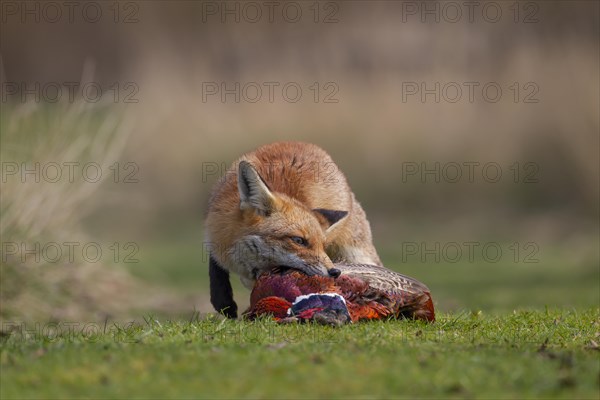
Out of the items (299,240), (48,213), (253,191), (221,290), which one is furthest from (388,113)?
(299,240)

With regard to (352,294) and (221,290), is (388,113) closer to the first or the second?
(221,290)

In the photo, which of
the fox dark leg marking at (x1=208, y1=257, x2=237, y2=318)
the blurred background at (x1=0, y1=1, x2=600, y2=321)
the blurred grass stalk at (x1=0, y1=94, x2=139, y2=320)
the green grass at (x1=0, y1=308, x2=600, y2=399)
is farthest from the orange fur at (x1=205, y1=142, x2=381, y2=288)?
the blurred background at (x1=0, y1=1, x2=600, y2=321)

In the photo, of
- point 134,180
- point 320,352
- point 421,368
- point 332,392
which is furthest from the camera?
point 134,180

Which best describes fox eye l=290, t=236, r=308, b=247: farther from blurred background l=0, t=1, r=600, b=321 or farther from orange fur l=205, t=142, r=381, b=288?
blurred background l=0, t=1, r=600, b=321

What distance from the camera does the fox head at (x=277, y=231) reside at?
27.3 feet

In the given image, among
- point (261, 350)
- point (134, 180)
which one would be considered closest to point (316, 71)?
point (134, 180)

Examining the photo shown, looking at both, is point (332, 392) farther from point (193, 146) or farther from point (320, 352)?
point (193, 146)

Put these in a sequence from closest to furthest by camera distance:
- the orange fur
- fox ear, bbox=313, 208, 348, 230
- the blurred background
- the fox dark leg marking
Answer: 1. the orange fur
2. fox ear, bbox=313, 208, 348, 230
3. the fox dark leg marking
4. the blurred background

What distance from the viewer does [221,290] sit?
9.23 meters

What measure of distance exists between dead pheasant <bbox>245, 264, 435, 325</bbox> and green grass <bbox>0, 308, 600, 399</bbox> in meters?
0.50

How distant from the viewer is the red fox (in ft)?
27.6

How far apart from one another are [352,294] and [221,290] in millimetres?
1623

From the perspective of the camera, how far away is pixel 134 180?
25234 mm

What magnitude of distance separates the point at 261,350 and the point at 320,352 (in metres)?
0.37
